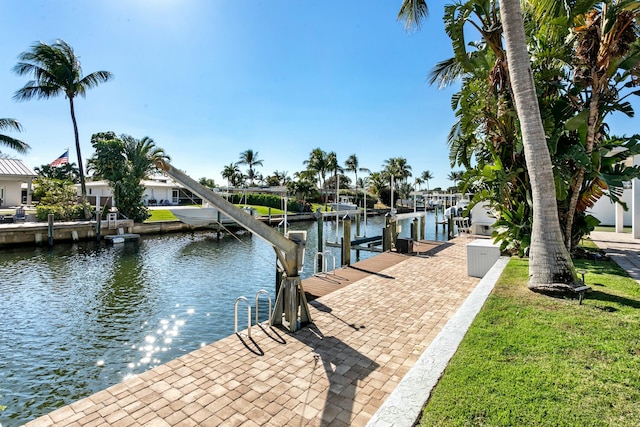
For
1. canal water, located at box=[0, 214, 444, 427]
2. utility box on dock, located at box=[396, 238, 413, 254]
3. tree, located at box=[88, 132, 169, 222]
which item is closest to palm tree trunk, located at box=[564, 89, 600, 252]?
utility box on dock, located at box=[396, 238, 413, 254]

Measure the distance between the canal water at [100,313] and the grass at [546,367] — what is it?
384cm

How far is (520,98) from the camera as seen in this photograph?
20.1ft

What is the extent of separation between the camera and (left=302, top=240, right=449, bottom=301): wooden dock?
8.48 meters

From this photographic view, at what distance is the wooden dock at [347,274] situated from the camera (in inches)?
334

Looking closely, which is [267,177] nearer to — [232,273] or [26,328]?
[232,273]

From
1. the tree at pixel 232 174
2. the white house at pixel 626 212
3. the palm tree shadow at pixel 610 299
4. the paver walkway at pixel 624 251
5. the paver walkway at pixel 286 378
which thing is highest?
the tree at pixel 232 174

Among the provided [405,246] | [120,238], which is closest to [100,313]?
[405,246]

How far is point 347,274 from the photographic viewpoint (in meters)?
10.1

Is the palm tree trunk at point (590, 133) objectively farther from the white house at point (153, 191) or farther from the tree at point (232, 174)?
the tree at point (232, 174)

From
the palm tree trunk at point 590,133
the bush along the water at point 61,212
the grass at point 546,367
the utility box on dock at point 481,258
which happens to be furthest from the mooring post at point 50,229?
the palm tree trunk at point 590,133

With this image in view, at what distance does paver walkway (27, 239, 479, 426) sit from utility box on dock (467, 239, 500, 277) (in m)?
3.22

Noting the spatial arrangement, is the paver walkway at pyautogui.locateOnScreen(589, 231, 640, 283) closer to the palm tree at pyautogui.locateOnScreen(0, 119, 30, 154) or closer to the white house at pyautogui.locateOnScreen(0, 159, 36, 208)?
the palm tree at pyautogui.locateOnScreen(0, 119, 30, 154)

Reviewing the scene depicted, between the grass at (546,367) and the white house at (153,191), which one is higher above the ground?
the white house at (153,191)

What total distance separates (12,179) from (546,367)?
37.0 meters
